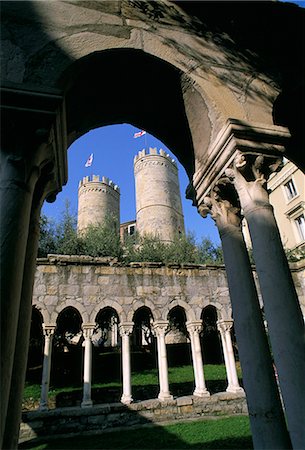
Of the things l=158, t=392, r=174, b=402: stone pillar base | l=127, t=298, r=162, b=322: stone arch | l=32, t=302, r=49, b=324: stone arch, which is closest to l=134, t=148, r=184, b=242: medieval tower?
l=127, t=298, r=162, b=322: stone arch

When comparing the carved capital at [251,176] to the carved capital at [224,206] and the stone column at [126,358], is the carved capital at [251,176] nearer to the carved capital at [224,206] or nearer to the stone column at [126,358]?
the carved capital at [224,206]

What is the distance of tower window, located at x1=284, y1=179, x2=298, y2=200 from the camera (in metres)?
21.4

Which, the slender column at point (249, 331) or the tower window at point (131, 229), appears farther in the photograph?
the tower window at point (131, 229)

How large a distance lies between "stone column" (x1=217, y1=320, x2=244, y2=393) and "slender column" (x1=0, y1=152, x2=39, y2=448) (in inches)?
341

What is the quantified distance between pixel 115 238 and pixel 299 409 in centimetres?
1663

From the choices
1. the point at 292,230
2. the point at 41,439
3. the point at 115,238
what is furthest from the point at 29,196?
the point at 292,230

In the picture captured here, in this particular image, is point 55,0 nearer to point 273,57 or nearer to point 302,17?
point 273,57

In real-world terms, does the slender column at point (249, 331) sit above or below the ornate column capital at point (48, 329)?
below

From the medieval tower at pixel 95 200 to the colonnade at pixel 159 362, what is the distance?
21.5 m

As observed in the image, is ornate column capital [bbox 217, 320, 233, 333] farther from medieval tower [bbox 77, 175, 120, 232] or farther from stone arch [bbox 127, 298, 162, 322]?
medieval tower [bbox 77, 175, 120, 232]

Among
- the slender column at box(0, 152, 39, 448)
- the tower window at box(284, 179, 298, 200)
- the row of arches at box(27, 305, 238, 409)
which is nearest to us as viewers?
the slender column at box(0, 152, 39, 448)

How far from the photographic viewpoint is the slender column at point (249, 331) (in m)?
1.91

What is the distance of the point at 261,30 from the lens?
2.90 metres

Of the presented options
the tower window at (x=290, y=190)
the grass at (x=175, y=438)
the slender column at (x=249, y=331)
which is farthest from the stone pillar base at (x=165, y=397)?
the tower window at (x=290, y=190)
